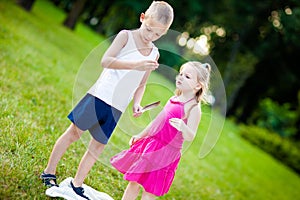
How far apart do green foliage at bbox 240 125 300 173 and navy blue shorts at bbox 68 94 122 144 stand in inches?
754

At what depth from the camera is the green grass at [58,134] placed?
3.67 metres

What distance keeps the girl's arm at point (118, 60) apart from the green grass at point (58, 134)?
1.70ft

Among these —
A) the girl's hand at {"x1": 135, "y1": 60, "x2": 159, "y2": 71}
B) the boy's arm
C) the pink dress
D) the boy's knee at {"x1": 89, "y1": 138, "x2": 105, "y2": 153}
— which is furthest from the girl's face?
the boy's knee at {"x1": 89, "y1": 138, "x2": 105, "y2": 153}

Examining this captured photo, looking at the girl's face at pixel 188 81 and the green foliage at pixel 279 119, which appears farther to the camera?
the green foliage at pixel 279 119

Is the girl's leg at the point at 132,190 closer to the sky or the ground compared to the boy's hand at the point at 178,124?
Result: closer to the ground

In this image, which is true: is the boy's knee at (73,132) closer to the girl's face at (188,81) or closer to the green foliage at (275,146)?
the girl's face at (188,81)

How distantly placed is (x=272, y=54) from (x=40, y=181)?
27920 mm

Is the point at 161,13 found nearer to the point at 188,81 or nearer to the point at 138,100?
the point at 188,81

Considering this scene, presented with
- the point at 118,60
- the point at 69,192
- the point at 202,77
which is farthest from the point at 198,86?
the point at 69,192

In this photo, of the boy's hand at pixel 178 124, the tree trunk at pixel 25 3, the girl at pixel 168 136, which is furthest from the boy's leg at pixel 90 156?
the tree trunk at pixel 25 3

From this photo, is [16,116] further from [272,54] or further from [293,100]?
[293,100]

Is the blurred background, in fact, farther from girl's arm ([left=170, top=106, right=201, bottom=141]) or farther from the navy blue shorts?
girl's arm ([left=170, top=106, right=201, bottom=141])

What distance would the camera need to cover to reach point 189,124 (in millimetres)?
3332

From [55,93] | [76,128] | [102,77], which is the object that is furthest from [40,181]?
[55,93]
